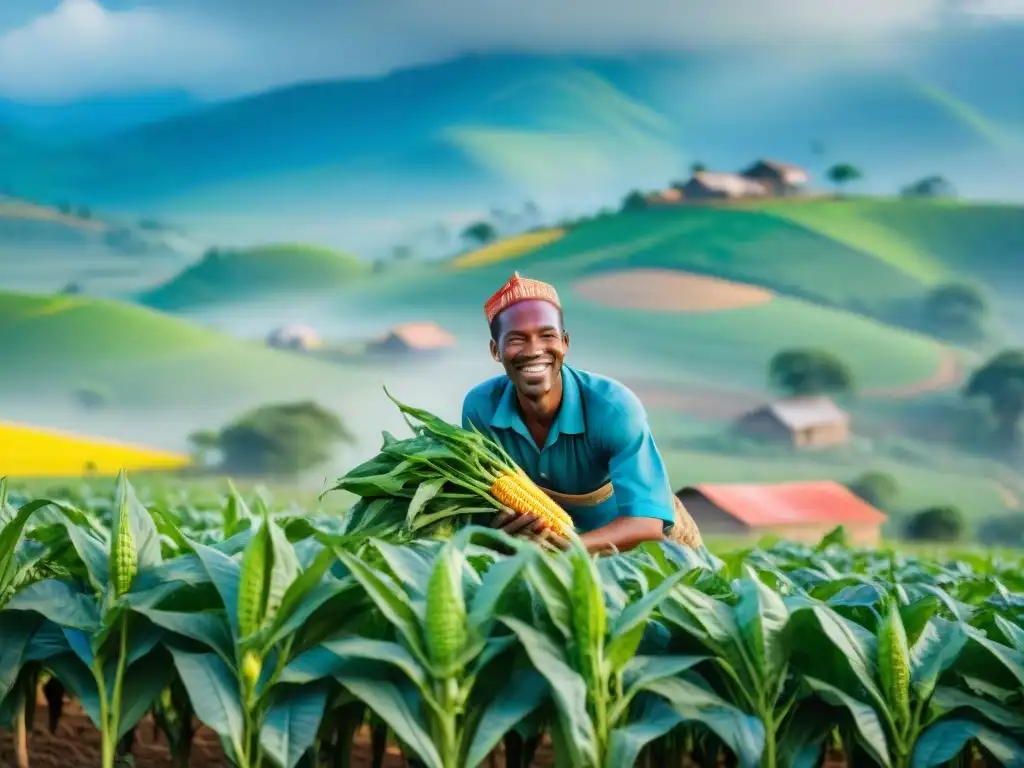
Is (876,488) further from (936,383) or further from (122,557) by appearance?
(122,557)

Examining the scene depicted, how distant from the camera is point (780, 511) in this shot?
1307 centimetres

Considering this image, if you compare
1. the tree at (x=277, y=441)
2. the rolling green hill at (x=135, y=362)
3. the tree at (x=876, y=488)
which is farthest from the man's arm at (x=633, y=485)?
the rolling green hill at (x=135, y=362)

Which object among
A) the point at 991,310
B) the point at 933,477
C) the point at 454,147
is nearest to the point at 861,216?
the point at 991,310

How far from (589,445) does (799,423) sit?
15277 mm

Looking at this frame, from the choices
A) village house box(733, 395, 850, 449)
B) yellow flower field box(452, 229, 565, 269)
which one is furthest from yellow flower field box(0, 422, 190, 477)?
village house box(733, 395, 850, 449)

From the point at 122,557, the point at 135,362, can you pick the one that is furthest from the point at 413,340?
the point at 122,557

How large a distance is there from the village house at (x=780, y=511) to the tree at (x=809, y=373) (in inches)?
165

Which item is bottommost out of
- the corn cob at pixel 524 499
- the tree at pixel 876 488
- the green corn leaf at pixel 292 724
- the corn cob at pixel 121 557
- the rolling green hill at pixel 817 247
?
the green corn leaf at pixel 292 724

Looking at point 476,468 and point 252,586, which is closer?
point 252,586

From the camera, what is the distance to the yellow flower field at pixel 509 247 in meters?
20.6

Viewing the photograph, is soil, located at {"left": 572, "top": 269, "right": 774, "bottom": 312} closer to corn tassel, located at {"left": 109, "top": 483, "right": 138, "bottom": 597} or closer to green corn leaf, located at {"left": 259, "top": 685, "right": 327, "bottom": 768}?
corn tassel, located at {"left": 109, "top": 483, "right": 138, "bottom": 597}

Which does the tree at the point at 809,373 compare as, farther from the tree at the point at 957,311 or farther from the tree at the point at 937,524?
the tree at the point at 937,524

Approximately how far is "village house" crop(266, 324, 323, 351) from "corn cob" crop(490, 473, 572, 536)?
52.2 ft

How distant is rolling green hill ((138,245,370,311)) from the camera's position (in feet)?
64.4
